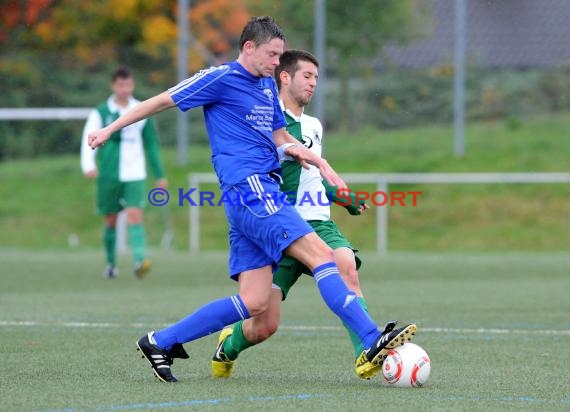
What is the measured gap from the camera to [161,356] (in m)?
6.01

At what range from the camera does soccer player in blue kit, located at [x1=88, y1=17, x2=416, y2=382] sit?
588 cm

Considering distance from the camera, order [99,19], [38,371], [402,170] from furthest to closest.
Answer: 1. [99,19]
2. [402,170]
3. [38,371]

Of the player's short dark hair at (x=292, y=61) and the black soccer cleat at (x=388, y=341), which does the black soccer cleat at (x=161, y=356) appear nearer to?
the black soccer cleat at (x=388, y=341)

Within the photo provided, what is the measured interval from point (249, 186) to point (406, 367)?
1142 millimetres

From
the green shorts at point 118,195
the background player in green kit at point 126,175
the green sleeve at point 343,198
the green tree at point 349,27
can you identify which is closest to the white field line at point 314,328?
the green sleeve at point 343,198

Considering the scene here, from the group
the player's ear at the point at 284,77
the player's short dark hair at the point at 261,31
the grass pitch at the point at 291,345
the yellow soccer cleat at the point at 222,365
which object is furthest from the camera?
the player's ear at the point at 284,77

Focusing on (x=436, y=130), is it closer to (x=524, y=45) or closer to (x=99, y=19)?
(x=524, y=45)

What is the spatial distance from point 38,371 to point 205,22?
17210 mm

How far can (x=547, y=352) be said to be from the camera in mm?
7285

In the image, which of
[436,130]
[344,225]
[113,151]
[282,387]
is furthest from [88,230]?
[282,387]

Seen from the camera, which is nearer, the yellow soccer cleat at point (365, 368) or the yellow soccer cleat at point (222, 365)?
the yellow soccer cleat at point (365, 368)

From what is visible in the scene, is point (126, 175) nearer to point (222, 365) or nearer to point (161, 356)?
point (222, 365)

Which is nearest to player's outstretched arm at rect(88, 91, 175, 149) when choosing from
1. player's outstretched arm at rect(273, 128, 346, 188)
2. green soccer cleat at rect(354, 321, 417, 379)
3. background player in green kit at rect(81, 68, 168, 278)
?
player's outstretched arm at rect(273, 128, 346, 188)

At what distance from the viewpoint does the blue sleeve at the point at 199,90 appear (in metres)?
6.05
